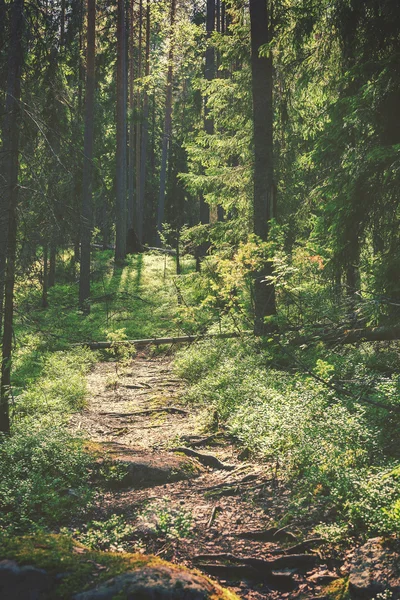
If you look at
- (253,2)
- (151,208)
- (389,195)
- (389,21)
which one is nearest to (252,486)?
(389,195)

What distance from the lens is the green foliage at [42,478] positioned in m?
4.92

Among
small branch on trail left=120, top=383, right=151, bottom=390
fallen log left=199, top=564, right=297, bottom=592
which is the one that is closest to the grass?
small branch on trail left=120, top=383, right=151, bottom=390

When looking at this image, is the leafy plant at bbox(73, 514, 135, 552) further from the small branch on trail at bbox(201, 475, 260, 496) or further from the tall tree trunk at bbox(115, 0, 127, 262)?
the tall tree trunk at bbox(115, 0, 127, 262)

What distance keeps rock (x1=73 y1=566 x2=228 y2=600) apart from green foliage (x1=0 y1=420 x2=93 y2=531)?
76.5 inches

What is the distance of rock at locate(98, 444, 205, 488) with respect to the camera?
5988 millimetres

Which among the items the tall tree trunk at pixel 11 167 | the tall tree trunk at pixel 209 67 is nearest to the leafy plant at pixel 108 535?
the tall tree trunk at pixel 11 167

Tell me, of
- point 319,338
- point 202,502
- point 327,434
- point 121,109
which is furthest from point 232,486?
point 121,109

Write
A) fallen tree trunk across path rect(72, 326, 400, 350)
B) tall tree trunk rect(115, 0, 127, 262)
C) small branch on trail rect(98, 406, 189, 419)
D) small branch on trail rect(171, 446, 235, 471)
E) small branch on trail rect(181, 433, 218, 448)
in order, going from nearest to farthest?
small branch on trail rect(171, 446, 235, 471), small branch on trail rect(181, 433, 218, 448), fallen tree trunk across path rect(72, 326, 400, 350), small branch on trail rect(98, 406, 189, 419), tall tree trunk rect(115, 0, 127, 262)

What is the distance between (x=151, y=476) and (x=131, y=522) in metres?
1.20

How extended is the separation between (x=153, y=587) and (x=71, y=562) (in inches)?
25.1

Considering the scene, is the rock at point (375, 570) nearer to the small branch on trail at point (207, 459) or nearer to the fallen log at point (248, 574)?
the fallen log at point (248, 574)

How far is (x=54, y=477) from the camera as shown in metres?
5.76

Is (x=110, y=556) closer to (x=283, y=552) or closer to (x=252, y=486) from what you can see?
(x=283, y=552)

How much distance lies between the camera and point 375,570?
3.48 m
